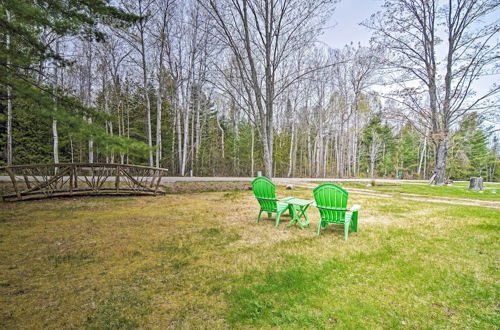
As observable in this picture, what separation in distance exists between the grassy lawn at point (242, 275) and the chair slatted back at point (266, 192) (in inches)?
19.8

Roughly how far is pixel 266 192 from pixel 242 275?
2488mm

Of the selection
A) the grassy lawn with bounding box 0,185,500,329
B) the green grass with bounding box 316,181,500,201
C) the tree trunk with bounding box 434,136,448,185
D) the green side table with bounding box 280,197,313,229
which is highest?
the tree trunk with bounding box 434,136,448,185

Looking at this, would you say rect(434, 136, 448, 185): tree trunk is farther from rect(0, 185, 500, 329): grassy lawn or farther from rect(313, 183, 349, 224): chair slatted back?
rect(313, 183, 349, 224): chair slatted back

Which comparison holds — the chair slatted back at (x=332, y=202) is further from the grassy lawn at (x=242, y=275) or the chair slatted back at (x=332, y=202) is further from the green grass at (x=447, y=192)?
the green grass at (x=447, y=192)

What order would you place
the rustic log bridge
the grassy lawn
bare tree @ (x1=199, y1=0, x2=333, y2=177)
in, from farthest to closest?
bare tree @ (x1=199, y1=0, x2=333, y2=177) → the rustic log bridge → the grassy lawn

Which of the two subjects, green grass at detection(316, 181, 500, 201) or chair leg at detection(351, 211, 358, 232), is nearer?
chair leg at detection(351, 211, 358, 232)

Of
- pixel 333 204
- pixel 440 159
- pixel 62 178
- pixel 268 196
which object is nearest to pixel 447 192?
pixel 440 159

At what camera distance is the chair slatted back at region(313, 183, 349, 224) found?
4.14 metres

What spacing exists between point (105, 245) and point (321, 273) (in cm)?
340

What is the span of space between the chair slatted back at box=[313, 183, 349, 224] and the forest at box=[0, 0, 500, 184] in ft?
12.6

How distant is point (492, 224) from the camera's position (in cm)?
518

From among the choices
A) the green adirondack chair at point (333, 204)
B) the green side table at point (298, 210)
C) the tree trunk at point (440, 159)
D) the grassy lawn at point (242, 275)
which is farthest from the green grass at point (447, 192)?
the green adirondack chair at point (333, 204)

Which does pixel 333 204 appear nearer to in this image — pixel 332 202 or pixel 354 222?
pixel 332 202

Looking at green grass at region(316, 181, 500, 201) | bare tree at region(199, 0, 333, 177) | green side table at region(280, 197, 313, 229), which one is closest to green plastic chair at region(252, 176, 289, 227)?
green side table at region(280, 197, 313, 229)
